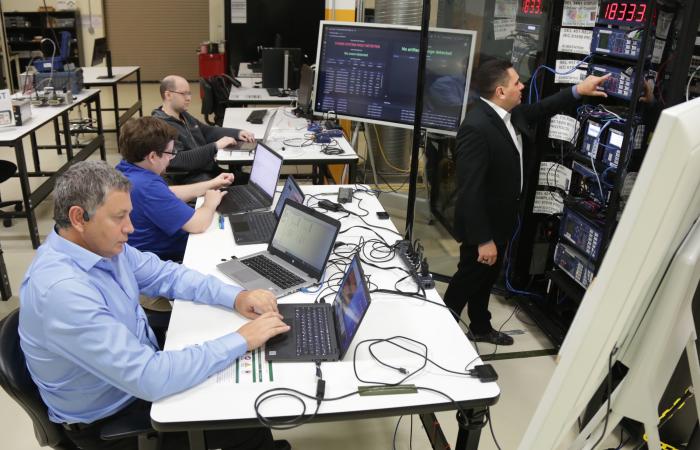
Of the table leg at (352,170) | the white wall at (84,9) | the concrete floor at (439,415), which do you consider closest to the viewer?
the concrete floor at (439,415)

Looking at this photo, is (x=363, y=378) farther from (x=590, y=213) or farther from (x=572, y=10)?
(x=572, y=10)

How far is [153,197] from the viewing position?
8.40ft

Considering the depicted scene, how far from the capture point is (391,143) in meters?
5.19

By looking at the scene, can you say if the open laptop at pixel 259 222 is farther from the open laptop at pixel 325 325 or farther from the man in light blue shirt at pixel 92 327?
the man in light blue shirt at pixel 92 327

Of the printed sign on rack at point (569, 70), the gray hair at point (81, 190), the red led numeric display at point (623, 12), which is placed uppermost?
the red led numeric display at point (623, 12)

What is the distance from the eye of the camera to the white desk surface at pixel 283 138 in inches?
149

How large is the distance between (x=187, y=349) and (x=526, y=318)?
2.40 meters

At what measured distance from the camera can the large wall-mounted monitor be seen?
138 inches

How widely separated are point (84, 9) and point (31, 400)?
1035 cm

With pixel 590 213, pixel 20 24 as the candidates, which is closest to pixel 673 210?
pixel 590 213

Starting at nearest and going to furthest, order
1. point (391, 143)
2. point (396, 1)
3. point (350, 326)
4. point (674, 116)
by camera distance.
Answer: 1. point (674, 116)
2. point (350, 326)
3. point (396, 1)
4. point (391, 143)

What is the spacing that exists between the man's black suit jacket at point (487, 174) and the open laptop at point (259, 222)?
801mm

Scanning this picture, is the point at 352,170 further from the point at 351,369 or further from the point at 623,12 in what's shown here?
the point at 351,369

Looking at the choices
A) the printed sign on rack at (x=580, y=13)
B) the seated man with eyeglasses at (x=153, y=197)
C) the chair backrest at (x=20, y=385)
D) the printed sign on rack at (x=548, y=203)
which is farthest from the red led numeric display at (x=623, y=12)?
the chair backrest at (x=20, y=385)
